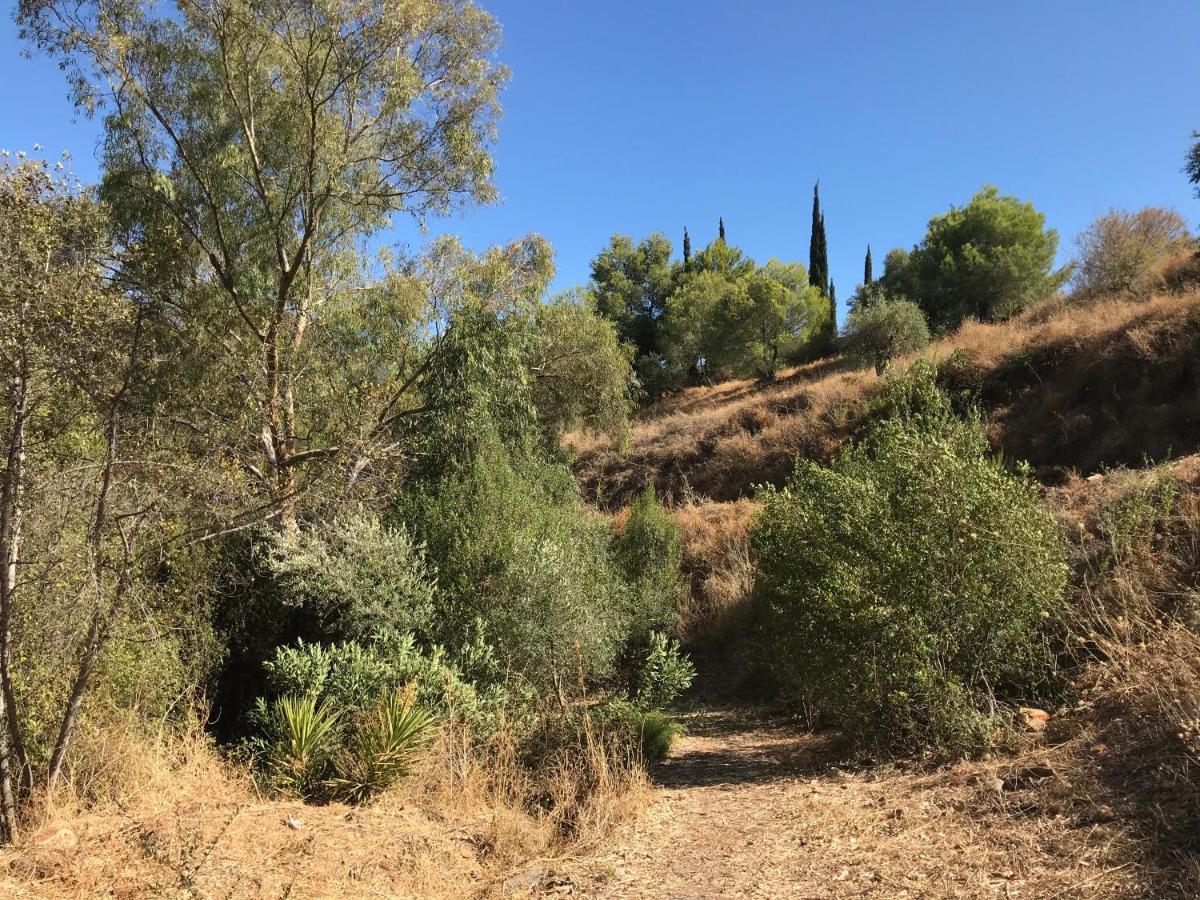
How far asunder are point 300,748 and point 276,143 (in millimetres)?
9420

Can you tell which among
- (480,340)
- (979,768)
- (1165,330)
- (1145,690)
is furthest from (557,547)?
(1165,330)

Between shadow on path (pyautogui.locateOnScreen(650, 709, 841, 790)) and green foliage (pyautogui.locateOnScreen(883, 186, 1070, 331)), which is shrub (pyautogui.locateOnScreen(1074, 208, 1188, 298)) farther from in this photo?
shadow on path (pyautogui.locateOnScreen(650, 709, 841, 790))

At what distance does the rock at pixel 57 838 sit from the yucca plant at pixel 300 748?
1.39 m

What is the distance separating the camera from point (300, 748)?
5988mm

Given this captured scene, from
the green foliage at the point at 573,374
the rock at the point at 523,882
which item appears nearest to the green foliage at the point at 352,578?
the rock at the point at 523,882

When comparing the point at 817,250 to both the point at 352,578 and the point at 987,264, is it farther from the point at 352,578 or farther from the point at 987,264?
the point at 352,578

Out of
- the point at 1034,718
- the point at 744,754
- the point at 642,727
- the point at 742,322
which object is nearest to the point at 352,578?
the point at 642,727

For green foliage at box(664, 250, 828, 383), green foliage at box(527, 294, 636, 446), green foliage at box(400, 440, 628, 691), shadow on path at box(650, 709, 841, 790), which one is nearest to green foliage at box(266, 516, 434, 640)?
green foliage at box(400, 440, 628, 691)

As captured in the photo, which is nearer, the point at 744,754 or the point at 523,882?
the point at 523,882

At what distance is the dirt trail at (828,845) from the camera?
3.93m

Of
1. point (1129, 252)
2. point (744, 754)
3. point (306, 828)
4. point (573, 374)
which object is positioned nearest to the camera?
point (306, 828)

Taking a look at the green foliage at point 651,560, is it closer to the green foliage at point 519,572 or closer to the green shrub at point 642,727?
the green foliage at point 519,572

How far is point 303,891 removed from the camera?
4.26 m

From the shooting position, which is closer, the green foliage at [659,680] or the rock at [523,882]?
the rock at [523,882]
